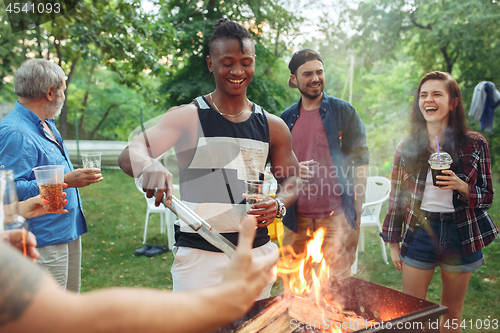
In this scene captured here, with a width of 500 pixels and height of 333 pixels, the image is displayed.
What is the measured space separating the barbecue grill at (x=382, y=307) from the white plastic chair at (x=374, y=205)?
2738 millimetres

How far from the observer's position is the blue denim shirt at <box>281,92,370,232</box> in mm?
3504

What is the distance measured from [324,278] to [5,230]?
6.97ft

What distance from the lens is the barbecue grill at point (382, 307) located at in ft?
5.70

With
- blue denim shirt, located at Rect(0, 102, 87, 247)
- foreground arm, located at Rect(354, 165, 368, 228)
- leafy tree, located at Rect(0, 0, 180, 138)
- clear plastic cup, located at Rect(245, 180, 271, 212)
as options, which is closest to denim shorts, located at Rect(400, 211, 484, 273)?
foreground arm, located at Rect(354, 165, 368, 228)

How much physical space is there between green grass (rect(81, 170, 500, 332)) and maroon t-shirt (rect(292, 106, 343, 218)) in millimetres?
1772

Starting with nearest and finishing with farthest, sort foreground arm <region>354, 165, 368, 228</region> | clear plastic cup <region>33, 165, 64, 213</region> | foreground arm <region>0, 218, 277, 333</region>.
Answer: foreground arm <region>0, 218, 277, 333</region>, clear plastic cup <region>33, 165, 64, 213</region>, foreground arm <region>354, 165, 368, 228</region>

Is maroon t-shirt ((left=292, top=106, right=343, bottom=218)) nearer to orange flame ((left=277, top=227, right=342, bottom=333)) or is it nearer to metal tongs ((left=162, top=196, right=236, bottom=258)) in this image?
orange flame ((left=277, top=227, right=342, bottom=333))

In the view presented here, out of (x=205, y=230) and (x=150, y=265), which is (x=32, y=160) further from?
(x=150, y=265)

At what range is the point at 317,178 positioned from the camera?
345 centimetres

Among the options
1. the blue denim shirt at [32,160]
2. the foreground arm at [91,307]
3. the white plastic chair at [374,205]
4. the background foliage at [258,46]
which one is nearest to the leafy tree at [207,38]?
the background foliage at [258,46]

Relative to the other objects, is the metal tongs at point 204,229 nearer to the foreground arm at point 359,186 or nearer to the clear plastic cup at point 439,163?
the clear plastic cup at point 439,163

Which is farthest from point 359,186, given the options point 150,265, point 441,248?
point 150,265

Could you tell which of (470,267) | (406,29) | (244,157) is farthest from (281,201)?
(406,29)

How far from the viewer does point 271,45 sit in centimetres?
1708
